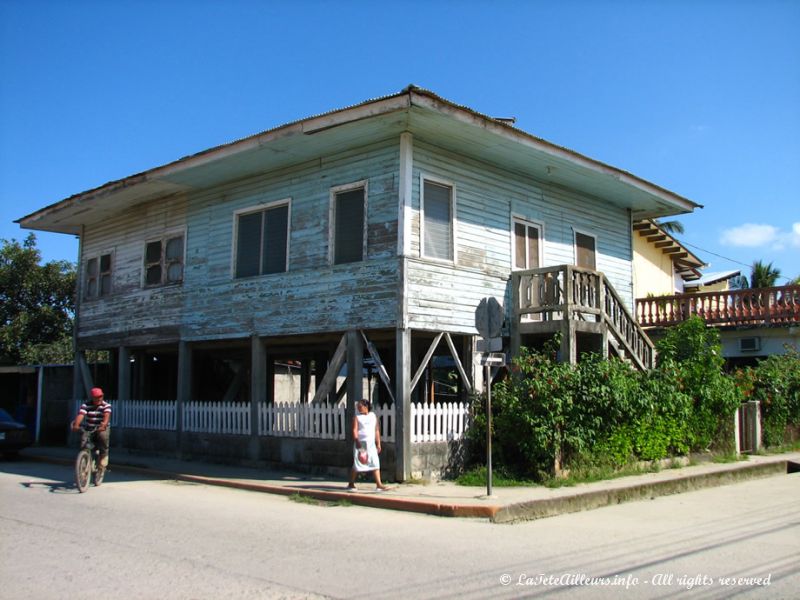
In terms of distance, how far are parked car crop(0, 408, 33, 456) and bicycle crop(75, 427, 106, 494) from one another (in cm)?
517

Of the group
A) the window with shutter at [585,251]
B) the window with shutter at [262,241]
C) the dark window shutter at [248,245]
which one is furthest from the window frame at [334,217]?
the window with shutter at [585,251]

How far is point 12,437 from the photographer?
16.9 metres

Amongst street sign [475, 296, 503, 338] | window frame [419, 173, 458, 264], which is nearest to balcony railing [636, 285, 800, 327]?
window frame [419, 173, 458, 264]

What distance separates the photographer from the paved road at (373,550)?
6.05 meters

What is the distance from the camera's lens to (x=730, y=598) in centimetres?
585

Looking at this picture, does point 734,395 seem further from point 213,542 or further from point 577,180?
point 213,542

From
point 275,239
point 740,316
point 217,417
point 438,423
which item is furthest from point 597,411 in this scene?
point 740,316

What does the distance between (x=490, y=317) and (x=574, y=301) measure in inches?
150

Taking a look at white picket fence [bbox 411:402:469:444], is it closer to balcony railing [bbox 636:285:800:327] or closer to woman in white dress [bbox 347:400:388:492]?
woman in white dress [bbox 347:400:388:492]

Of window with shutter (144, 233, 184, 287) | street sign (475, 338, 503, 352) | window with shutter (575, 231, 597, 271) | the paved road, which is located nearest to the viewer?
the paved road

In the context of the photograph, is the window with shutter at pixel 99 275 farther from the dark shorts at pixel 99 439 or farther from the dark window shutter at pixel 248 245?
the dark shorts at pixel 99 439

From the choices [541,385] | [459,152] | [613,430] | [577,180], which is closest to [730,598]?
[541,385]

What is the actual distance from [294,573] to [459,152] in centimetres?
946

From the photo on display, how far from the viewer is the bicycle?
464 inches
